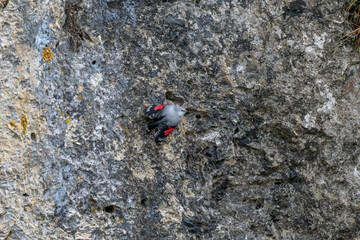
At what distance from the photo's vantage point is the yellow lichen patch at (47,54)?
2690 mm

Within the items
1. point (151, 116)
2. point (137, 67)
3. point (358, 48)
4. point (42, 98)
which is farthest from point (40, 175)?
point (358, 48)

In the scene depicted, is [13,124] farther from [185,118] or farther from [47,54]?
[185,118]

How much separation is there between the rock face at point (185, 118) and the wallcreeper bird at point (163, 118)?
0.09 m

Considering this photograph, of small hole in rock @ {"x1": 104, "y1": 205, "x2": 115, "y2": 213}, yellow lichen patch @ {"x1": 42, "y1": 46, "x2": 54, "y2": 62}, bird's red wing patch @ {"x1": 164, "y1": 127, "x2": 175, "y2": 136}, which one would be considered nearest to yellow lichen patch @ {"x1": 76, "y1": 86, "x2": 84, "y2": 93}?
yellow lichen patch @ {"x1": 42, "y1": 46, "x2": 54, "y2": 62}

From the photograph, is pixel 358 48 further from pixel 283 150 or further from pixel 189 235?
pixel 189 235

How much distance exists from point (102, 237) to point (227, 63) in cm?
160

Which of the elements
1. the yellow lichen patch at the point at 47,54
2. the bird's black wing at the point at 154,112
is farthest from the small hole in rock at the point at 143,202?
the yellow lichen patch at the point at 47,54

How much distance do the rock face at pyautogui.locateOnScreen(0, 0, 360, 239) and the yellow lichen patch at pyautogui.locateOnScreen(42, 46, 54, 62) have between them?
0.03 ft

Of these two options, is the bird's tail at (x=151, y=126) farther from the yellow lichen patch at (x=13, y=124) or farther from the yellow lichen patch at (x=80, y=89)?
the yellow lichen patch at (x=13, y=124)

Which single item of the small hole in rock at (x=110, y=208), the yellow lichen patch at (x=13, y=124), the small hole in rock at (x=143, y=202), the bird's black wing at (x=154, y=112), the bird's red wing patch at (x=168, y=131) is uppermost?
the bird's black wing at (x=154, y=112)

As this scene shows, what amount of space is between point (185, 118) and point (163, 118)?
0.84 ft

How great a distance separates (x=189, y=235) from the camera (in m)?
2.87

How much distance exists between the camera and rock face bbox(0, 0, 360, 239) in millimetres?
2643

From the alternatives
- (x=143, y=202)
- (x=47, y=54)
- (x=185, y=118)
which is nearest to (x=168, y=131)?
(x=185, y=118)
